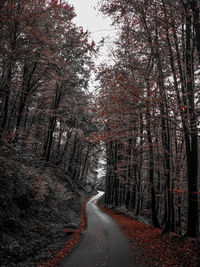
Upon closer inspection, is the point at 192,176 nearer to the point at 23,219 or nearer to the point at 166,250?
the point at 166,250

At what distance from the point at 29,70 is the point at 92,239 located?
36.2ft

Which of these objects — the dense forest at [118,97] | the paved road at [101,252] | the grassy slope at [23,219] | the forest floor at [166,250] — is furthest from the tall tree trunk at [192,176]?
the grassy slope at [23,219]

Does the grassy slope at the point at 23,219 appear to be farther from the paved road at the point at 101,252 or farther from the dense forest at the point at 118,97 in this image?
the paved road at the point at 101,252

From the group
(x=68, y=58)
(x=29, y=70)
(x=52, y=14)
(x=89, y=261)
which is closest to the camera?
(x=89, y=261)

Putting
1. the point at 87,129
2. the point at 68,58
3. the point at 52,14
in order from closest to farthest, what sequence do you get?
the point at 52,14 < the point at 68,58 < the point at 87,129

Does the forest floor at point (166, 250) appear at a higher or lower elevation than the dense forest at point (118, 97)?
lower

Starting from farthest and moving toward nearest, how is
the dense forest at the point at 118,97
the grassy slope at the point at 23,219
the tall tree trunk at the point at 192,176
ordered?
the tall tree trunk at the point at 192,176 → the dense forest at the point at 118,97 → the grassy slope at the point at 23,219

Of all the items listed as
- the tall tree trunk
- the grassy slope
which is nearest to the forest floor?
the tall tree trunk

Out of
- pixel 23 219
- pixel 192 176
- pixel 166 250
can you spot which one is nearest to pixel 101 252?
pixel 166 250

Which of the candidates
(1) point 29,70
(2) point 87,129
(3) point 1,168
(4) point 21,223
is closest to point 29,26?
(1) point 29,70

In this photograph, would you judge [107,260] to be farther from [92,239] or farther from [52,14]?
[52,14]

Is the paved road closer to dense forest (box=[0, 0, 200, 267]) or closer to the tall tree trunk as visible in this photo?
dense forest (box=[0, 0, 200, 267])

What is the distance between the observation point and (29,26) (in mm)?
8242

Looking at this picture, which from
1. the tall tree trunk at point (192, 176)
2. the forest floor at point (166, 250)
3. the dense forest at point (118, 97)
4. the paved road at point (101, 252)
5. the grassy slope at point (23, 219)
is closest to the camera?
the grassy slope at point (23, 219)
